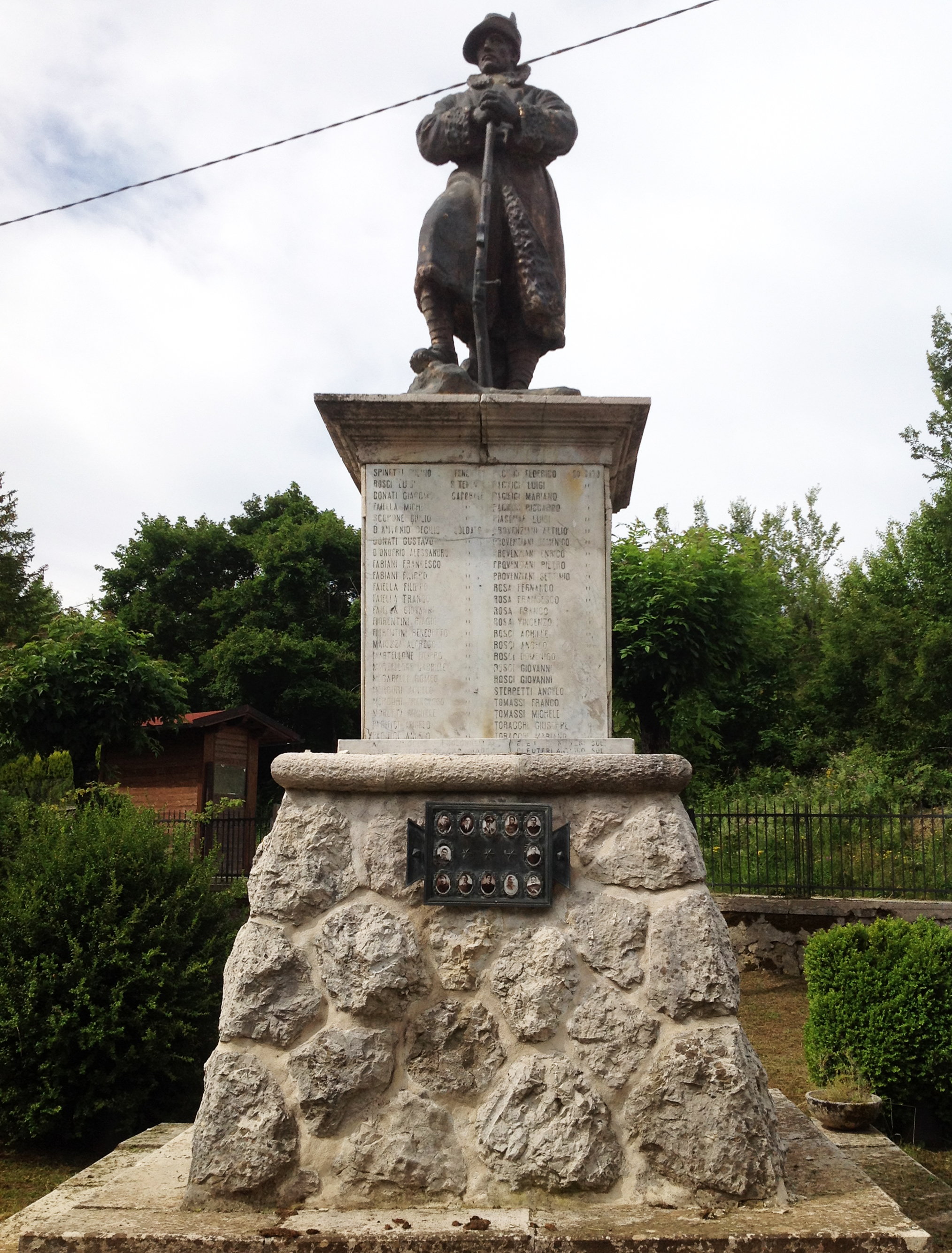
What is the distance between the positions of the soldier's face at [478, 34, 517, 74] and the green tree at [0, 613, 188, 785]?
11.1m

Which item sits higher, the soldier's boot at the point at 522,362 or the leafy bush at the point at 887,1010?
the soldier's boot at the point at 522,362

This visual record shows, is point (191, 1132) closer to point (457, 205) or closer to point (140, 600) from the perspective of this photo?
point (457, 205)

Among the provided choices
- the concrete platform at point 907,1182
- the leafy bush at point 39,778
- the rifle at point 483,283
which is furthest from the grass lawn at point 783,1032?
the leafy bush at point 39,778

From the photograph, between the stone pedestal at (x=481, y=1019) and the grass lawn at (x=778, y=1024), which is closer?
the stone pedestal at (x=481, y=1019)

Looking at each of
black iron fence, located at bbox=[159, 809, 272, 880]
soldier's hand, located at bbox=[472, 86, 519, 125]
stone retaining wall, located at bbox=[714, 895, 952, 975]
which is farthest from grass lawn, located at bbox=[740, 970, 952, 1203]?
black iron fence, located at bbox=[159, 809, 272, 880]

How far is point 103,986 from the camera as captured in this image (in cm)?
596

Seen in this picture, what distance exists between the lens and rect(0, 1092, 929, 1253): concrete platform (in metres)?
2.83

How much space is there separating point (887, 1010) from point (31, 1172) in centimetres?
511

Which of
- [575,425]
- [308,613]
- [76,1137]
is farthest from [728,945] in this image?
[308,613]

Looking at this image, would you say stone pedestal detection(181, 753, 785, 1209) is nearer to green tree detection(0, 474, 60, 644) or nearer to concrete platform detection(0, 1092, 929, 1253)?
concrete platform detection(0, 1092, 929, 1253)

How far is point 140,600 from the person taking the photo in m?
30.2

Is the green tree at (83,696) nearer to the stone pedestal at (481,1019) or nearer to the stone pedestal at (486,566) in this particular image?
the stone pedestal at (486,566)

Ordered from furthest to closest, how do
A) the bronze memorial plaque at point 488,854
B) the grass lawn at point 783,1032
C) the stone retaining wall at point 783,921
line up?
the stone retaining wall at point 783,921, the grass lawn at point 783,1032, the bronze memorial plaque at point 488,854

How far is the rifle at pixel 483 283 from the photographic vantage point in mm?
4180
